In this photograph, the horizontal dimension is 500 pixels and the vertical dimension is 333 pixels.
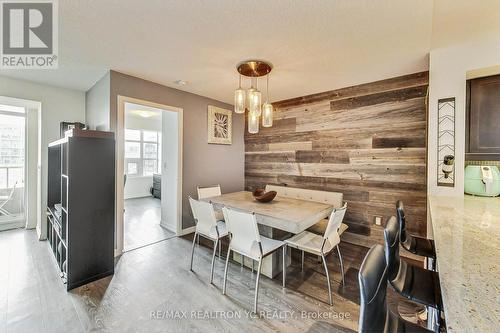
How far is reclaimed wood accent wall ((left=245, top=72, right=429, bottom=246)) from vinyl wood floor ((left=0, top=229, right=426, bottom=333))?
993mm

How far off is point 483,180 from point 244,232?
2.52 metres

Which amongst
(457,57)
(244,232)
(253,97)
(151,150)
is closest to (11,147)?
(151,150)

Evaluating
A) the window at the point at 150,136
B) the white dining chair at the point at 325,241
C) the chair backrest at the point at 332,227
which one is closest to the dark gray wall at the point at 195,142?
the white dining chair at the point at 325,241

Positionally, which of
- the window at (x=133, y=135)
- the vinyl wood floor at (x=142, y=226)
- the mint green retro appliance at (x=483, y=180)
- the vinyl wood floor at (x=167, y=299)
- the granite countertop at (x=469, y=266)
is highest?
the window at (x=133, y=135)

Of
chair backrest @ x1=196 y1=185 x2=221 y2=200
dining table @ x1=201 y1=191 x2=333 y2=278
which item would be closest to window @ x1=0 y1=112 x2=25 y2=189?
chair backrest @ x1=196 y1=185 x2=221 y2=200

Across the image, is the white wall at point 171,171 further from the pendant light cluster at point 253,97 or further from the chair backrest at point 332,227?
the chair backrest at point 332,227

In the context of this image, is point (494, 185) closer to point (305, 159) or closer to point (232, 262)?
point (305, 159)

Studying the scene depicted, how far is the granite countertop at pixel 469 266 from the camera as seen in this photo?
58 centimetres

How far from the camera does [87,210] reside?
7.09 ft

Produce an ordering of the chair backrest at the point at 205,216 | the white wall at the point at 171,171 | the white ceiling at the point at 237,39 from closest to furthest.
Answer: the white ceiling at the point at 237,39, the chair backrest at the point at 205,216, the white wall at the point at 171,171

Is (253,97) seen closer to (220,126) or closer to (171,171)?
(220,126)

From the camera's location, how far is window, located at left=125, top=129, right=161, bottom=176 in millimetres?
6836

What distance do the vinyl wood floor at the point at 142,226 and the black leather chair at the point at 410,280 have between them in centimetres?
315

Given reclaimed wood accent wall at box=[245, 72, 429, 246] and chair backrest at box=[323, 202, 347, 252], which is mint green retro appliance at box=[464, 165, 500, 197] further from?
chair backrest at box=[323, 202, 347, 252]
